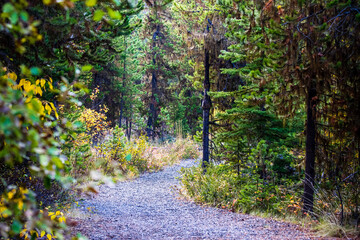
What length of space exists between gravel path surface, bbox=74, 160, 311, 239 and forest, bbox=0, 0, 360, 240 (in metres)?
0.42

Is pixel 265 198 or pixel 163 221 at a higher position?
pixel 265 198

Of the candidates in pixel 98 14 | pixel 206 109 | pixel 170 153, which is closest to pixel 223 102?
pixel 206 109

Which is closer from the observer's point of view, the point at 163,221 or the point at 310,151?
the point at 310,151

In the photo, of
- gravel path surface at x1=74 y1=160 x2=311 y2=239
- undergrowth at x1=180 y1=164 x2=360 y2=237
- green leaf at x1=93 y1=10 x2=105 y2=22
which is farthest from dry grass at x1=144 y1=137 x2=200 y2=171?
green leaf at x1=93 y1=10 x2=105 y2=22

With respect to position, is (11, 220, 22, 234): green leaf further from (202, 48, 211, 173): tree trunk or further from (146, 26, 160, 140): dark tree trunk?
(146, 26, 160, 140): dark tree trunk

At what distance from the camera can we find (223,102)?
30.0ft

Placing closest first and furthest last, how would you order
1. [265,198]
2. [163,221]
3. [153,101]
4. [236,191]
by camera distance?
1. [163,221]
2. [265,198]
3. [236,191]
4. [153,101]

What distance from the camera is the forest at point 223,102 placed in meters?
1.25

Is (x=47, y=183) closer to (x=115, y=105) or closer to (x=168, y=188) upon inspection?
(x=168, y=188)

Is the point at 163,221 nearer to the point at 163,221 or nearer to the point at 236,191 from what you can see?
the point at 163,221

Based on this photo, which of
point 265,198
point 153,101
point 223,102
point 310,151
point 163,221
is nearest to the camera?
point 310,151

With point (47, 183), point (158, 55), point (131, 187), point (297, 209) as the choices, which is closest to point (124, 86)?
point (158, 55)

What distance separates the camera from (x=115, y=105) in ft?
61.8

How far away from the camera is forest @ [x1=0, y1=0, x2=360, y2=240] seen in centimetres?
125
